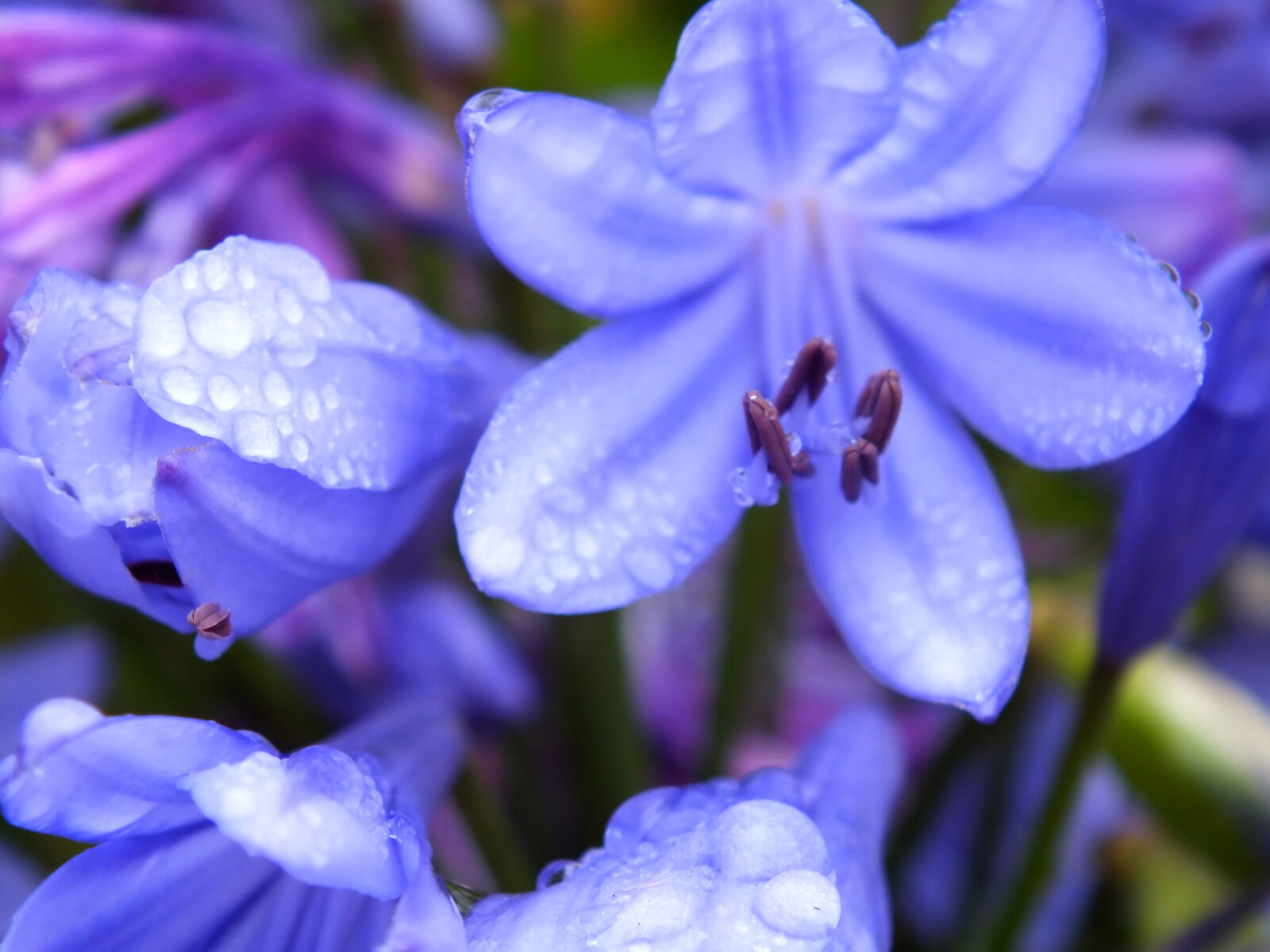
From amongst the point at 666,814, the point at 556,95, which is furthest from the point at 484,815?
the point at 556,95

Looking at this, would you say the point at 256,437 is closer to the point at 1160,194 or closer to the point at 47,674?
the point at 47,674

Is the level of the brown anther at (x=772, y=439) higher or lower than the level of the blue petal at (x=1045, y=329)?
lower

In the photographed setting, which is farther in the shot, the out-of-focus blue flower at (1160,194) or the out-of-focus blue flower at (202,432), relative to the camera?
the out-of-focus blue flower at (1160,194)

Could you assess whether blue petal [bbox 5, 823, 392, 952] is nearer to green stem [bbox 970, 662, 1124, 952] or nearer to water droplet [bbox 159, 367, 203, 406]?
water droplet [bbox 159, 367, 203, 406]

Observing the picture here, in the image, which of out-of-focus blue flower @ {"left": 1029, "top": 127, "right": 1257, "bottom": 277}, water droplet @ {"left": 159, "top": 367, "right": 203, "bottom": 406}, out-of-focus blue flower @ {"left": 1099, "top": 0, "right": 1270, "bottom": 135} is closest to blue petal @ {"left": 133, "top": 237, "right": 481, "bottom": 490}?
water droplet @ {"left": 159, "top": 367, "right": 203, "bottom": 406}

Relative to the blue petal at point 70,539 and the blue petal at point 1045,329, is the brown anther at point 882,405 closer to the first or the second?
the blue petal at point 1045,329

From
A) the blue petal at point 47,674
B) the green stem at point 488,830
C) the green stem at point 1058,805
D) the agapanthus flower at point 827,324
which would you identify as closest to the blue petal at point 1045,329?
the agapanthus flower at point 827,324

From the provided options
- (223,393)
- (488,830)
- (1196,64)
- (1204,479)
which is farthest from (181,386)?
(1196,64)
